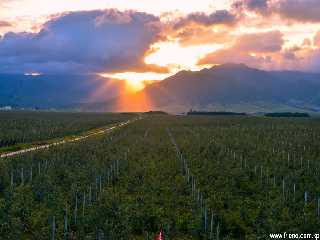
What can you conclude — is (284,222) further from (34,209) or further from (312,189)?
(34,209)

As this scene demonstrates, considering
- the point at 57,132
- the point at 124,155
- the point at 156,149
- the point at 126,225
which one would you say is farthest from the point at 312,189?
the point at 57,132

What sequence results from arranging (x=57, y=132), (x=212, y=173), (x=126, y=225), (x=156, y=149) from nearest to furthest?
(x=126, y=225)
(x=212, y=173)
(x=156, y=149)
(x=57, y=132)

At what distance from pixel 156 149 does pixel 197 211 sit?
101 feet

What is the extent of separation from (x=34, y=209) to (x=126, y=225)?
609 centimetres

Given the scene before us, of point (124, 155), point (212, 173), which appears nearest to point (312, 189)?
point (212, 173)

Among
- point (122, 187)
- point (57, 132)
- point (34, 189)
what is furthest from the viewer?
point (57, 132)

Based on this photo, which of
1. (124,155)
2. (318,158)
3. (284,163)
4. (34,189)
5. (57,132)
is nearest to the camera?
(34,189)

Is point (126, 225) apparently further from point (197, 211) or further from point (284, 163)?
point (284, 163)

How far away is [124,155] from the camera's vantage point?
4816cm

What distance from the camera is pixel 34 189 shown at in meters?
29.3

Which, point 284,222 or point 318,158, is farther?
point 318,158

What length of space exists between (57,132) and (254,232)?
6848 centimetres

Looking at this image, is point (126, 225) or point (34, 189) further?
point (34, 189)

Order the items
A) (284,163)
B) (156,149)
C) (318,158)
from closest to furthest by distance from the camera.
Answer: (284,163)
(318,158)
(156,149)
